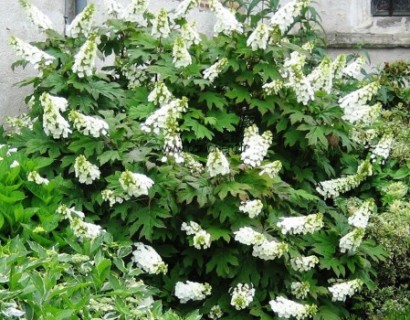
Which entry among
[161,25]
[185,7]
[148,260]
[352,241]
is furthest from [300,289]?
[185,7]

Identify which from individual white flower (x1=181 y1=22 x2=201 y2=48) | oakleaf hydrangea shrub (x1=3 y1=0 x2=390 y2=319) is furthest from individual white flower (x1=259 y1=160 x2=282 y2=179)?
individual white flower (x1=181 y1=22 x2=201 y2=48)

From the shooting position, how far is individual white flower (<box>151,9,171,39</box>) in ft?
21.9

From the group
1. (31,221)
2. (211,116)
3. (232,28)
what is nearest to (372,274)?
(211,116)

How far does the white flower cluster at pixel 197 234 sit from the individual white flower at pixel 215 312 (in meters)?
0.42

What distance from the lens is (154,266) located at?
19.4 ft

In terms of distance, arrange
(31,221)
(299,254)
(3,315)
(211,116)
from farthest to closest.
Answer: (211,116)
(299,254)
(31,221)
(3,315)

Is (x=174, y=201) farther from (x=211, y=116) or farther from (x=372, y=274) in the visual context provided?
(x=372, y=274)

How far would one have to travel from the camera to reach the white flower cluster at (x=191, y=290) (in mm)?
6027

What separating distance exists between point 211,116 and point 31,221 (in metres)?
1.67

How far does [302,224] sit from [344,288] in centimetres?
68

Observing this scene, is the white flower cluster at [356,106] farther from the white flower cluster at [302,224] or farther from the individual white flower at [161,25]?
the individual white flower at [161,25]

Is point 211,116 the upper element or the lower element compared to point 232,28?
lower

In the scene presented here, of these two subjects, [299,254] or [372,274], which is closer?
[299,254]

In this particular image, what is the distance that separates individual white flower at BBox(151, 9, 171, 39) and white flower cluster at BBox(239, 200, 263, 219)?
5.13 feet
